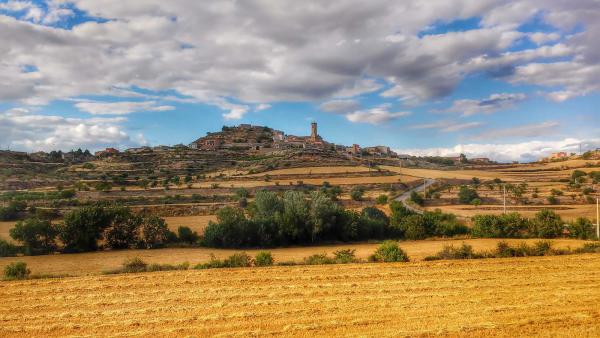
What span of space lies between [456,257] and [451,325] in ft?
35.5

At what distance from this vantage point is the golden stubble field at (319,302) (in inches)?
401

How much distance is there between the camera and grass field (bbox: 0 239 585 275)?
20125 mm

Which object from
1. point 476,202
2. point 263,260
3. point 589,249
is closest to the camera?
point 263,260

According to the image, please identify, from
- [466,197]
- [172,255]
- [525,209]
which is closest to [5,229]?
[172,255]

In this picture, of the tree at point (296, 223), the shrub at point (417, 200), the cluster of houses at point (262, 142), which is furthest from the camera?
the cluster of houses at point (262, 142)

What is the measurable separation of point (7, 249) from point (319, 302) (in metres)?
21.8

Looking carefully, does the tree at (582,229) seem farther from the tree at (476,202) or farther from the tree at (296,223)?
the tree at (296,223)

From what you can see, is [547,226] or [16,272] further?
[547,226]

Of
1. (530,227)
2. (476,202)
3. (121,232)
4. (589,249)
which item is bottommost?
(589,249)

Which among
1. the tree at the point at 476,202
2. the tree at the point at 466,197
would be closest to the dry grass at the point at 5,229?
the tree at the point at 476,202

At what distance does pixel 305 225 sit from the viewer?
28234 mm

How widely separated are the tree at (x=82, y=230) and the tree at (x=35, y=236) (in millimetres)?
597

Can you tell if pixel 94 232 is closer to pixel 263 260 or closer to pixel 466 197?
pixel 263 260

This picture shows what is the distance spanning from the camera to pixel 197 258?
22.5 metres
